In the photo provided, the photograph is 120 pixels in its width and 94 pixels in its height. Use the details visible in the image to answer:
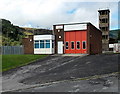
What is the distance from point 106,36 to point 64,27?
4601 cm

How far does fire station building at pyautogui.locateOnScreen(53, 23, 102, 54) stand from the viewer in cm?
2480

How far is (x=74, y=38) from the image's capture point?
2583 cm

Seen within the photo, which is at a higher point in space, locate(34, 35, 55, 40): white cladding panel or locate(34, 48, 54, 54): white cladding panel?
locate(34, 35, 55, 40): white cladding panel

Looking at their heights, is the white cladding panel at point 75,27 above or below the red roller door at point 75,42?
above

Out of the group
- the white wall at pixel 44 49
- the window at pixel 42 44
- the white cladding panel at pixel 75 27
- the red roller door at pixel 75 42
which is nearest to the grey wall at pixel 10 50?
the window at pixel 42 44

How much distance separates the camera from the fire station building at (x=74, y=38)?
2480 centimetres

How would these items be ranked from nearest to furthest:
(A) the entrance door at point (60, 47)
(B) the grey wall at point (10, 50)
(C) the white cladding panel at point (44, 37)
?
(C) the white cladding panel at point (44, 37) → (A) the entrance door at point (60, 47) → (B) the grey wall at point (10, 50)

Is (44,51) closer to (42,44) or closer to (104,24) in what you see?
(42,44)

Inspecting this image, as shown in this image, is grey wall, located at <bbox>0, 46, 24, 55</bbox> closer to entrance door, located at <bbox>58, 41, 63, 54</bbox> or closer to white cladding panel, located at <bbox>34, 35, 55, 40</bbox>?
white cladding panel, located at <bbox>34, 35, 55, 40</bbox>

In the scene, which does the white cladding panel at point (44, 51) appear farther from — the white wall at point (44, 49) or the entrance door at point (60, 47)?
the entrance door at point (60, 47)

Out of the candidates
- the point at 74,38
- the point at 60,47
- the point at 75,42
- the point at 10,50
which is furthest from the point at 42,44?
the point at 10,50

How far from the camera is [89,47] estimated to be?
24.7 m

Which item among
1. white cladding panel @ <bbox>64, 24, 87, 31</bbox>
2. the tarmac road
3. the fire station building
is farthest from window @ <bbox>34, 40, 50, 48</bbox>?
the tarmac road

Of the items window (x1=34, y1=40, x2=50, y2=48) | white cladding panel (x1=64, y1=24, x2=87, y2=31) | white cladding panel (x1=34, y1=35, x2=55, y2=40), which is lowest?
window (x1=34, y1=40, x2=50, y2=48)
